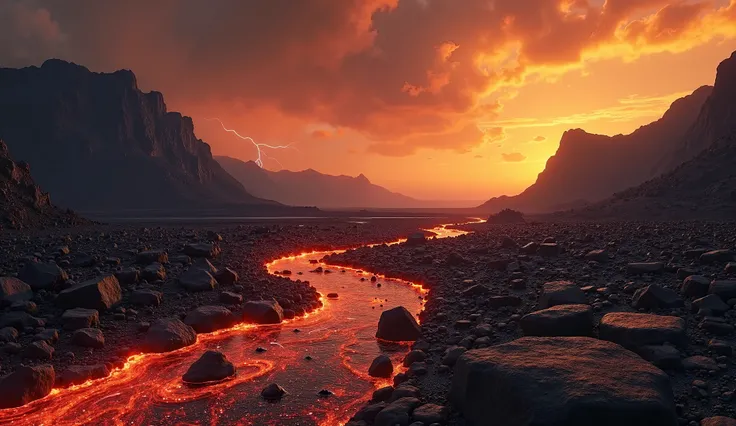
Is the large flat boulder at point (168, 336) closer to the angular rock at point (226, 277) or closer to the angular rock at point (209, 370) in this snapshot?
the angular rock at point (209, 370)

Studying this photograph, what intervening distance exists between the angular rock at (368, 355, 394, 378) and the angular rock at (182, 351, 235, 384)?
132 inches

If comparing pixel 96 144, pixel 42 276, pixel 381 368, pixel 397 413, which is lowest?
pixel 381 368

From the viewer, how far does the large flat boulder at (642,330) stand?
8312 millimetres

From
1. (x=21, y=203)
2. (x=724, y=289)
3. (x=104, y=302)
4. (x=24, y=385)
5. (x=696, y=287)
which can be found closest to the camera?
(x=24, y=385)

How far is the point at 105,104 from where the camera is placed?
599 ft

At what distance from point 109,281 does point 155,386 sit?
5678 mm

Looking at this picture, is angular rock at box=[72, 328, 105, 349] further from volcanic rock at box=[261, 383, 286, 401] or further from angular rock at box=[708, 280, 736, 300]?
angular rock at box=[708, 280, 736, 300]

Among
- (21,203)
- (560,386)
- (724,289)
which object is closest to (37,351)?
(560,386)

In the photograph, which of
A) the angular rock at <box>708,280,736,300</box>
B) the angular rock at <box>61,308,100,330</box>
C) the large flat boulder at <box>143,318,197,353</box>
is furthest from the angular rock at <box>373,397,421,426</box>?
the angular rock at <box>61,308,100,330</box>

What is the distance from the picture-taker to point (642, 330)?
837 cm

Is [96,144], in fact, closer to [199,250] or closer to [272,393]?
[199,250]

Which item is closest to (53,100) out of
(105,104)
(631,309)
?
(105,104)

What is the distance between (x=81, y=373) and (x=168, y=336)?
2.35 meters

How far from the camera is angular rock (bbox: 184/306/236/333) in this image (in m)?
13.2
